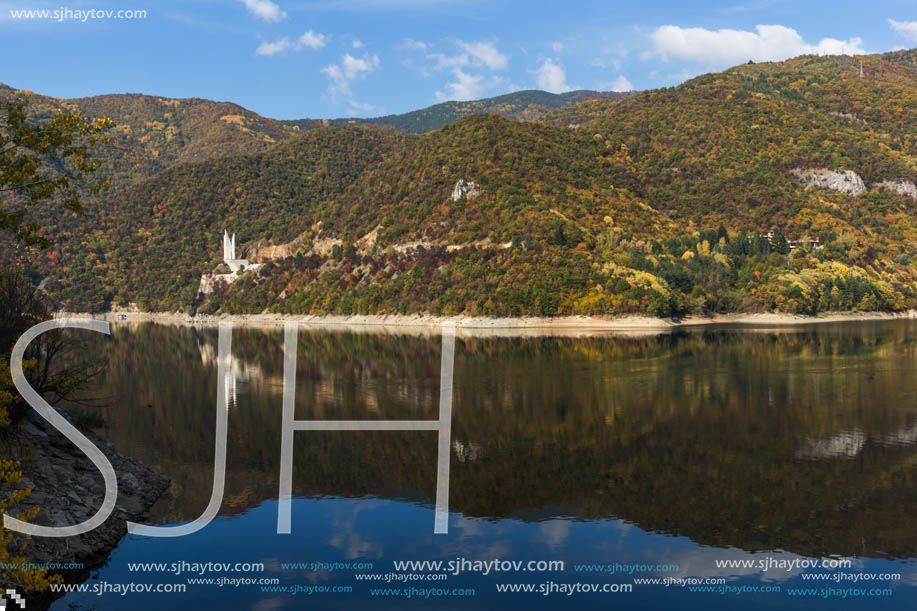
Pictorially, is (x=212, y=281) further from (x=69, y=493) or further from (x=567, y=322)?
(x=69, y=493)

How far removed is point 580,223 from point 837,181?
63.4 meters

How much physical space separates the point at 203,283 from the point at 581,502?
15064cm

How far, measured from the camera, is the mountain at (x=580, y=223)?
110000 millimetres

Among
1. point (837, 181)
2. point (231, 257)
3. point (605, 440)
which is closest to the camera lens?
point (605, 440)

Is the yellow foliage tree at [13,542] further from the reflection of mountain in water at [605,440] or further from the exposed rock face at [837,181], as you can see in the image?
the exposed rock face at [837,181]

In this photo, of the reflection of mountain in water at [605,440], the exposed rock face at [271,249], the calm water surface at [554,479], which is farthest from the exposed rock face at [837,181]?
the calm water surface at [554,479]

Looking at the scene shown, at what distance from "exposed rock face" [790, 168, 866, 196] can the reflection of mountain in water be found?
106 metres

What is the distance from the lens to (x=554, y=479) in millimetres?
25250

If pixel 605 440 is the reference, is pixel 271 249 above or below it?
above

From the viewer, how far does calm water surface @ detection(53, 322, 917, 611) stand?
1745 cm

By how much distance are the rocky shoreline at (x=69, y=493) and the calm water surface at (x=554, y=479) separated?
64 cm

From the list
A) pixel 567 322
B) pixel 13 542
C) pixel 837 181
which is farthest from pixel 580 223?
pixel 13 542

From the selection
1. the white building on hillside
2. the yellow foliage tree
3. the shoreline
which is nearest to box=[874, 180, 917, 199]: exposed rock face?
the shoreline

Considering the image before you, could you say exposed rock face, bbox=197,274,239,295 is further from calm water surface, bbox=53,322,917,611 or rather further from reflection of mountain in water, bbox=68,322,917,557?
calm water surface, bbox=53,322,917,611
